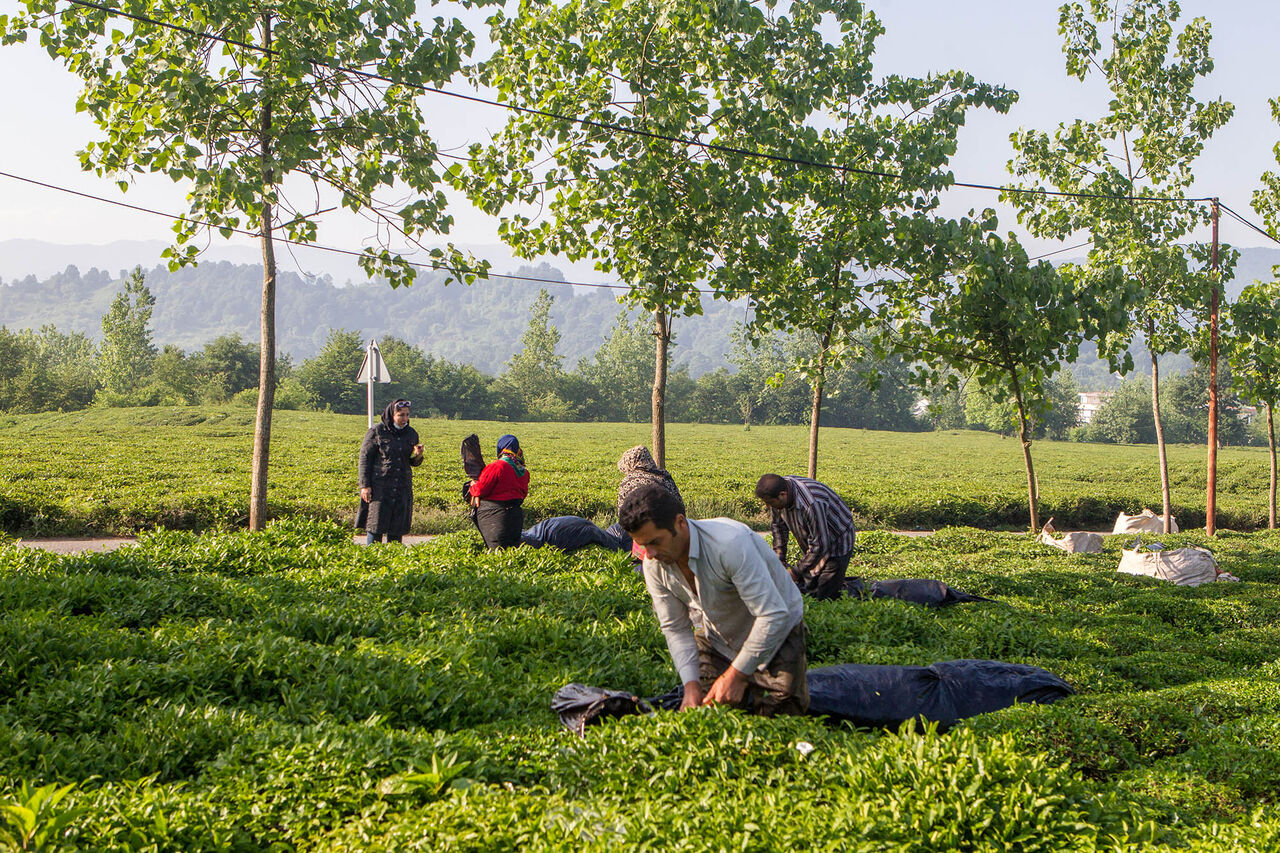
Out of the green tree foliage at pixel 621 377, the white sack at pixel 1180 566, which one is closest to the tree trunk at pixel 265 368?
the white sack at pixel 1180 566

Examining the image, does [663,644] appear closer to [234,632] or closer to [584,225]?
[234,632]

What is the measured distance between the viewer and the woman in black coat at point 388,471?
10.3 metres

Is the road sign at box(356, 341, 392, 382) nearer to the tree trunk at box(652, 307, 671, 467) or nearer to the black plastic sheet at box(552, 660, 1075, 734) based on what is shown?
the tree trunk at box(652, 307, 671, 467)

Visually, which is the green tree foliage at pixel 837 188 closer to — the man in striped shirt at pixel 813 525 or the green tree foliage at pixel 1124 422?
the man in striped shirt at pixel 813 525

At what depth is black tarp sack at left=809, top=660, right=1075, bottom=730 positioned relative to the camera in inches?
210

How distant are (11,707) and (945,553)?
11.4m

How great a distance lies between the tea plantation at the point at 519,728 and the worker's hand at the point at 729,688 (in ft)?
0.63

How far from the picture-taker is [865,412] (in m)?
78.6

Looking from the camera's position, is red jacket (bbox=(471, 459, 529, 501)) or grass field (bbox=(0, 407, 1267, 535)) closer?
red jacket (bbox=(471, 459, 529, 501))

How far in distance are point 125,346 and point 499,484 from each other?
60.3m

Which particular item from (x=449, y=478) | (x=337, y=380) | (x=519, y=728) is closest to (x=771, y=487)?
(x=519, y=728)

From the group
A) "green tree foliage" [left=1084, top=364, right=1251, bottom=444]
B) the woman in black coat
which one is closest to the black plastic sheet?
the woman in black coat

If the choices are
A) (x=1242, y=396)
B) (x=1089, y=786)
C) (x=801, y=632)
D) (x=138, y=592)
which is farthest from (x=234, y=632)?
(x=1242, y=396)

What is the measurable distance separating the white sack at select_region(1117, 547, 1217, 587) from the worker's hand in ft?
29.5
